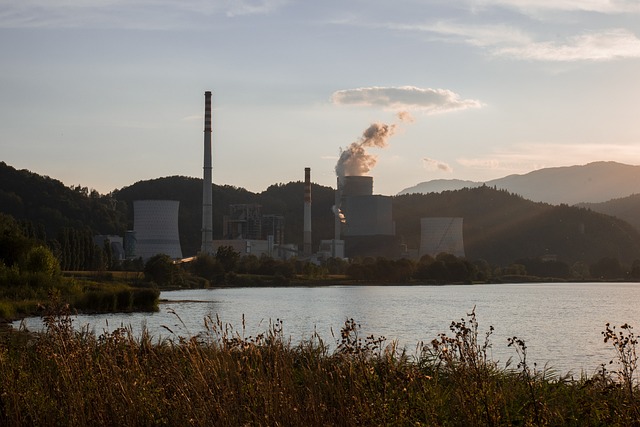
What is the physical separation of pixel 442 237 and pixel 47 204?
2342 inches

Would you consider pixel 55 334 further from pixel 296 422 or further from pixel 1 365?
pixel 296 422

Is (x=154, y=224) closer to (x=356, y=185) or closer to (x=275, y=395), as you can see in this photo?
(x=356, y=185)

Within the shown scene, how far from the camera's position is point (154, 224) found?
11331 centimetres

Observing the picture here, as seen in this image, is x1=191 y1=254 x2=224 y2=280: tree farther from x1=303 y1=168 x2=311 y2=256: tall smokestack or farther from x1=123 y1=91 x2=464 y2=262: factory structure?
x1=303 y1=168 x2=311 y2=256: tall smokestack

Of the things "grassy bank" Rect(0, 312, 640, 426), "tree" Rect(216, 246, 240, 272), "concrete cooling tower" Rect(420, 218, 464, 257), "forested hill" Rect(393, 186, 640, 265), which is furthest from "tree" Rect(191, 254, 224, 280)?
"grassy bank" Rect(0, 312, 640, 426)

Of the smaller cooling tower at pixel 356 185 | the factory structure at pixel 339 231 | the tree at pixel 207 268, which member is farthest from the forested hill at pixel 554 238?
the tree at pixel 207 268

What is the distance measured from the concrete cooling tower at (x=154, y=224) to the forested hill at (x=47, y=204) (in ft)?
52.6

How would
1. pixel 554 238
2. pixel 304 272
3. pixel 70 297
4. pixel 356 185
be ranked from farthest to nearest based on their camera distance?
pixel 554 238 < pixel 356 185 < pixel 304 272 < pixel 70 297

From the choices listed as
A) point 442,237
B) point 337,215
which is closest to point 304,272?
point 337,215

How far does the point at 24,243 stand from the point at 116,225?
99.2 metres

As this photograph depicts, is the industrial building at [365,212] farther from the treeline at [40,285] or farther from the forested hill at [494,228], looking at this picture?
the treeline at [40,285]

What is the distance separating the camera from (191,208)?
182 metres

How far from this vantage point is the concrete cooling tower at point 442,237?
13950 centimetres

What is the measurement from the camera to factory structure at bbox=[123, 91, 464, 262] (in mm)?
117500
